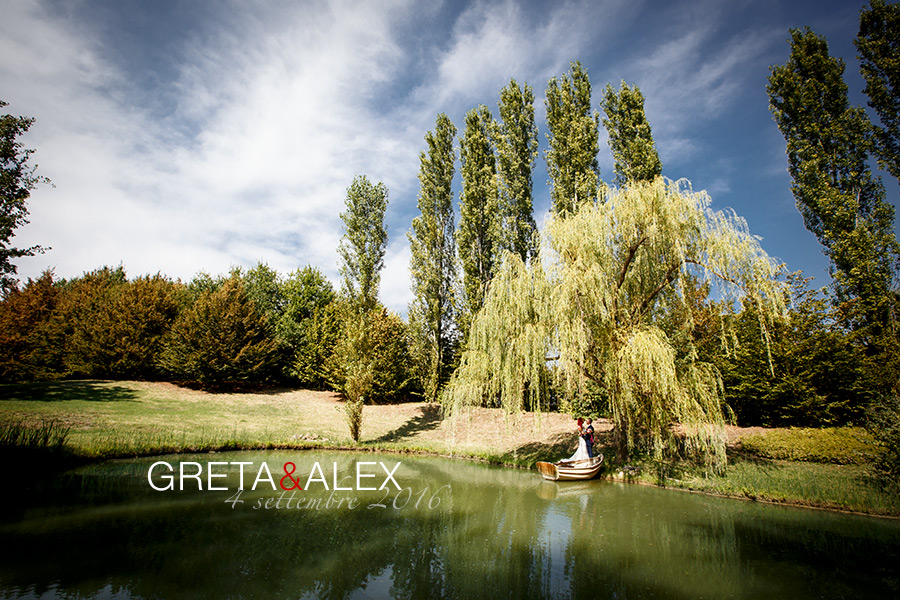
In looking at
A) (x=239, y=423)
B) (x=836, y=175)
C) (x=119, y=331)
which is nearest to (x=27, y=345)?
(x=119, y=331)

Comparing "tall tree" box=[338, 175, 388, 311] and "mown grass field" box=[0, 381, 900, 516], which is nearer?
"mown grass field" box=[0, 381, 900, 516]

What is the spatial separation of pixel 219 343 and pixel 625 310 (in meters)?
23.2

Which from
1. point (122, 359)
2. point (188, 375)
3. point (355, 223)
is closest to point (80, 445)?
point (188, 375)

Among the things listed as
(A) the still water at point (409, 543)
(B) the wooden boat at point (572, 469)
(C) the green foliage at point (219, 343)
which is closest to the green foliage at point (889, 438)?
(A) the still water at point (409, 543)

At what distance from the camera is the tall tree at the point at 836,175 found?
54.3 ft

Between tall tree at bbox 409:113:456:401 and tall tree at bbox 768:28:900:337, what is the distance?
18171mm

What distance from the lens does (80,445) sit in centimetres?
1188

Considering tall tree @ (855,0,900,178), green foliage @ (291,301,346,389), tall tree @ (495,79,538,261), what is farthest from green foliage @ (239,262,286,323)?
tall tree @ (855,0,900,178)

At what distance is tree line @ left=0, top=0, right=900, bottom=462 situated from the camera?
38.8 feet

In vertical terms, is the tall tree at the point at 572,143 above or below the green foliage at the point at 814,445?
above

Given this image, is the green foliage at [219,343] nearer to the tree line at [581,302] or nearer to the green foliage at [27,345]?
the tree line at [581,302]

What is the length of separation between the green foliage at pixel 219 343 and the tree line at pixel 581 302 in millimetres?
130

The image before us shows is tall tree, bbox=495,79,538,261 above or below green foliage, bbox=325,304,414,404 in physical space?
above

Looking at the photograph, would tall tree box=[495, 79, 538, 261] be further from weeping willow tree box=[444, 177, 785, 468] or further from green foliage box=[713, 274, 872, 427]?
green foliage box=[713, 274, 872, 427]
